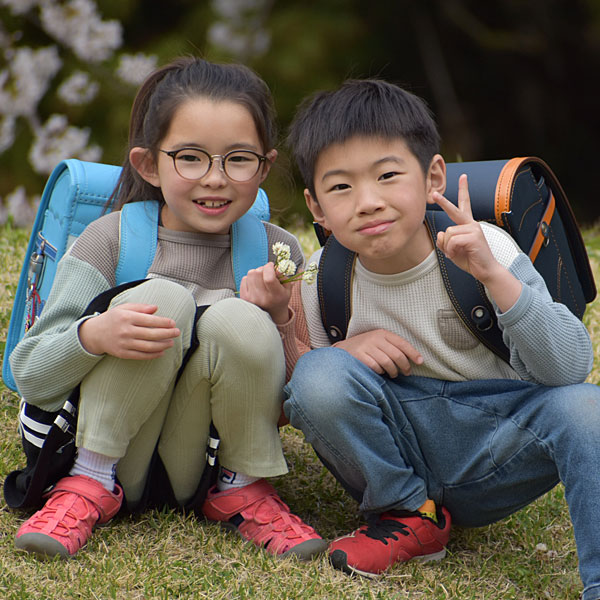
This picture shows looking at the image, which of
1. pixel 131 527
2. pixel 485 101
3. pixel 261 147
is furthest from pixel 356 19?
pixel 131 527

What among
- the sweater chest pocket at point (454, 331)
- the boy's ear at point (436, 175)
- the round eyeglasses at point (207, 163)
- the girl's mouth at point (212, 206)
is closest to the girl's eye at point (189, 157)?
the round eyeglasses at point (207, 163)

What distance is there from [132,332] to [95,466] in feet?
1.33

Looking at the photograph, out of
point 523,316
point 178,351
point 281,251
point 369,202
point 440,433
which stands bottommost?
point 440,433

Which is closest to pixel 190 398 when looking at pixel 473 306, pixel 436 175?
pixel 473 306

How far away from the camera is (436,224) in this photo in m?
2.27

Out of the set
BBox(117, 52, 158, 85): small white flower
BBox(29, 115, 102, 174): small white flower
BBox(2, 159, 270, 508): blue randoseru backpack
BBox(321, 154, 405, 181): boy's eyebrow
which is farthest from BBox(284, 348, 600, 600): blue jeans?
BBox(117, 52, 158, 85): small white flower

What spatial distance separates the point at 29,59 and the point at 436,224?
5041 millimetres

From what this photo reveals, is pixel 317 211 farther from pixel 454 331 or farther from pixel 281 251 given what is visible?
pixel 454 331

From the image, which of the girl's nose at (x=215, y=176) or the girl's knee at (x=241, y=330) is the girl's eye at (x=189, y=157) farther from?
the girl's knee at (x=241, y=330)

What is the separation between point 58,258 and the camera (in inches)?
99.2

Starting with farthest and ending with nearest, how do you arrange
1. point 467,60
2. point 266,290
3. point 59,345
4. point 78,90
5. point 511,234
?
1. point 467,60
2. point 78,90
3. point 511,234
4. point 266,290
5. point 59,345

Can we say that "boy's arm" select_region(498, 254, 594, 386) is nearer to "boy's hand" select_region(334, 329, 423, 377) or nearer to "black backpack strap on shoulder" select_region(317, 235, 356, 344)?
"boy's hand" select_region(334, 329, 423, 377)

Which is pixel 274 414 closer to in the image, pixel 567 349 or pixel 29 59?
pixel 567 349

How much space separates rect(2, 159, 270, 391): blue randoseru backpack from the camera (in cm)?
230
